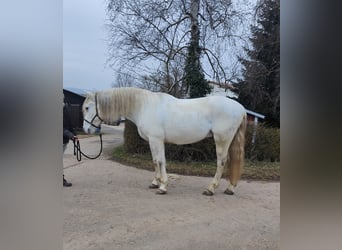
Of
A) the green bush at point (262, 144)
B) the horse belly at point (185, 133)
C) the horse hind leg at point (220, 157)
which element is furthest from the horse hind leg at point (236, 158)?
the green bush at point (262, 144)

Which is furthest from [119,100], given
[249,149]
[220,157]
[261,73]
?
[261,73]

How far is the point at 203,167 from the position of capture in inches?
237

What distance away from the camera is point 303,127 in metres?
0.69

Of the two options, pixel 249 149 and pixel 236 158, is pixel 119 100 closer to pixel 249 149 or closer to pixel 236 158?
pixel 236 158

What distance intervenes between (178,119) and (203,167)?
2216 millimetres

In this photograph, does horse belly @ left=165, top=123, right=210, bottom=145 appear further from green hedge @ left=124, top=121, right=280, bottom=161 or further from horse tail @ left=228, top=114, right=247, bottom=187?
green hedge @ left=124, top=121, right=280, bottom=161

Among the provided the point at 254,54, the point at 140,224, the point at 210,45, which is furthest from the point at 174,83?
the point at 140,224

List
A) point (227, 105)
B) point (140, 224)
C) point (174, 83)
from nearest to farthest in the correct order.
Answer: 1. point (140, 224)
2. point (227, 105)
3. point (174, 83)

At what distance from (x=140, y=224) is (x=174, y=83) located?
18.8ft

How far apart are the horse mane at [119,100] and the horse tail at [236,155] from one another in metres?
1.40

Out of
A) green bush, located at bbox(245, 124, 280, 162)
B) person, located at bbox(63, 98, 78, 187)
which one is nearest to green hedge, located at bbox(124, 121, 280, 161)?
green bush, located at bbox(245, 124, 280, 162)

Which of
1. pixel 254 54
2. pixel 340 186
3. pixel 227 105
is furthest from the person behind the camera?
pixel 254 54

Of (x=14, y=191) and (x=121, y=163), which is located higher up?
(x=14, y=191)

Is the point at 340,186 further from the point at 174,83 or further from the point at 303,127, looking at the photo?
the point at 174,83
